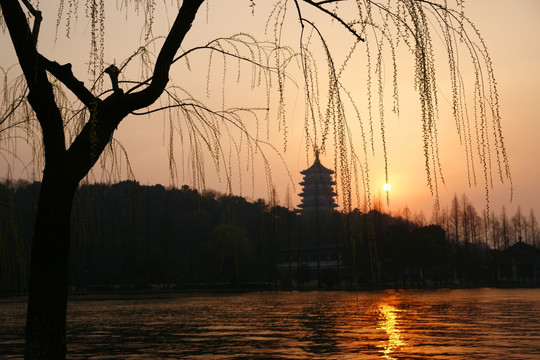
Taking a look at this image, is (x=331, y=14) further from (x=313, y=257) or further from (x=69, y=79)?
(x=313, y=257)

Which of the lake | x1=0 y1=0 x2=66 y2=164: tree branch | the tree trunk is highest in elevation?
x1=0 y1=0 x2=66 y2=164: tree branch

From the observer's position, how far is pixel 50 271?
3930mm

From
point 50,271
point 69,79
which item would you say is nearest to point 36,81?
point 69,79

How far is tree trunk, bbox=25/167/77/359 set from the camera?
12.7 ft

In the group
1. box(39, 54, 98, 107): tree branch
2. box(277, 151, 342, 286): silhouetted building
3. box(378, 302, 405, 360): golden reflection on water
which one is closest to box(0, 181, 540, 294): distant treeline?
box(277, 151, 342, 286): silhouetted building

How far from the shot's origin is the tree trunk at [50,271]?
3.87m

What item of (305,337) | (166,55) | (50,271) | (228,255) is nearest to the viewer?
(50,271)

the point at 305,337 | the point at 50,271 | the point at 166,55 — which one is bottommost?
the point at 305,337

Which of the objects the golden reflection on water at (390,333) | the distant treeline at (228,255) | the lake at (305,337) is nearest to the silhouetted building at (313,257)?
the distant treeline at (228,255)

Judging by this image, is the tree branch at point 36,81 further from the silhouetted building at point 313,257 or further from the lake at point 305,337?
the silhouetted building at point 313,257

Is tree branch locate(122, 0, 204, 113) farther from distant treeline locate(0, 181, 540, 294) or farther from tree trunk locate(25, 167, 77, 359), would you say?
distant treeline locate(0, 181, 540, 294)

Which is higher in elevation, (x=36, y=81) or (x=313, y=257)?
(x=313, y=257)

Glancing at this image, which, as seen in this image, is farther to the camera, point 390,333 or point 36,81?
point 390,333

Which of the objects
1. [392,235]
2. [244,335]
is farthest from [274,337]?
[392,235]
